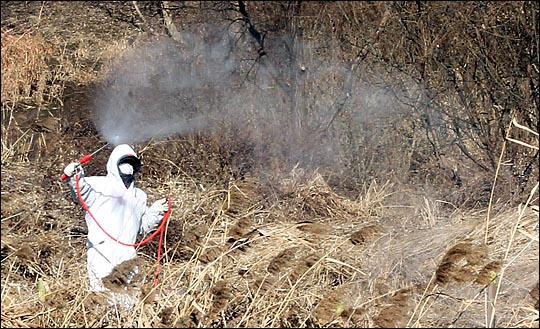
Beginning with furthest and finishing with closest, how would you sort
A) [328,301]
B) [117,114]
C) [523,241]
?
[117,114] < [523,241] < [328,301]

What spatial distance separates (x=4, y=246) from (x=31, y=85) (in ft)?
18.7

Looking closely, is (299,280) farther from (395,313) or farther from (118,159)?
(118,159)

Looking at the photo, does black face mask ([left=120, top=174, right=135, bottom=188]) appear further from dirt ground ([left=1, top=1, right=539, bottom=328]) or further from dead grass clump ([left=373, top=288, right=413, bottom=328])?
dead grass clump ([left=373, top=288, right=413, bottom=328])

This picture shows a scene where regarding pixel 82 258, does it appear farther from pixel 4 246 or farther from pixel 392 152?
pixel 392 152

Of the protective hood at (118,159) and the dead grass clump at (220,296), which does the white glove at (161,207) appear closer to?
the protective hood at (118,159)

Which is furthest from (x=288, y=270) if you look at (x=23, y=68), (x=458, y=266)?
(x=23, y=68)

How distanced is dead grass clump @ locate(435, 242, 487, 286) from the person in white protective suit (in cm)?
239

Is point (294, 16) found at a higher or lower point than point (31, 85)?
higher

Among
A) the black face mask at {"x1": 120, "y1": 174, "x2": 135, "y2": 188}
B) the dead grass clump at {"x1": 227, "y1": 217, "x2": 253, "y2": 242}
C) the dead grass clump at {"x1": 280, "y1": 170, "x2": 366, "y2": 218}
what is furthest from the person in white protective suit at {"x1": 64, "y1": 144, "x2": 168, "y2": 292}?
Result: the dead grass clump at {"x1": 280, "y1": 170, "x2": 366, "y2": 218}

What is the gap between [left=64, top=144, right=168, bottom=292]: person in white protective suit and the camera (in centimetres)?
→ 652

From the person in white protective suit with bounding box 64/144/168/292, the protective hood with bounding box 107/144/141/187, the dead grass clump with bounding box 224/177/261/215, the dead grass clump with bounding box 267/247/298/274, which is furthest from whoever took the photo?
the dead grass clump with bounding box 224/177/261/215

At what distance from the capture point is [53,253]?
7.18 meters

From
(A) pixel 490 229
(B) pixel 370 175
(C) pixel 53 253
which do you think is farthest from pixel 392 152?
(C) pixel 53 253

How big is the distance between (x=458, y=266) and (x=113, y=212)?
8.60 ft
